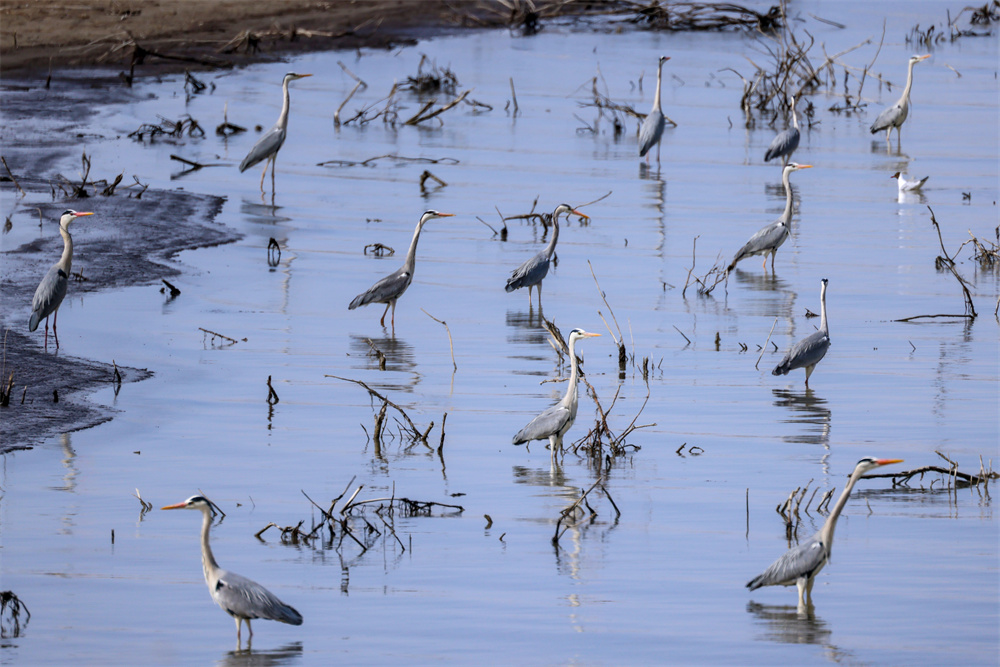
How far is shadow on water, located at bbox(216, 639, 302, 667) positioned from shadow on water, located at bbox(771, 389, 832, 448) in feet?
13.0

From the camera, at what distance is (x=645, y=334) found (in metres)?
10.9

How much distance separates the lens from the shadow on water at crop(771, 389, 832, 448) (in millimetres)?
8359

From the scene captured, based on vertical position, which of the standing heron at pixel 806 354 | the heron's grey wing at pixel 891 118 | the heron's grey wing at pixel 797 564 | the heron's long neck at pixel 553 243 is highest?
the heron's grey wing at pixel 891 118

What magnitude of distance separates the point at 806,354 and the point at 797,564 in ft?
12.6

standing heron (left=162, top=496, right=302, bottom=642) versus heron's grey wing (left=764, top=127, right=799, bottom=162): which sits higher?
heron's grey wing (left=764, top=127, right=799, bottom=162)

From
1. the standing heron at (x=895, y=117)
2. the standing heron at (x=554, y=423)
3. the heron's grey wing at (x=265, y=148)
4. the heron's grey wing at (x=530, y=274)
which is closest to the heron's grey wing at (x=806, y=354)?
the standing heron at (x=554, y=423)

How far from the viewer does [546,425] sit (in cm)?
775

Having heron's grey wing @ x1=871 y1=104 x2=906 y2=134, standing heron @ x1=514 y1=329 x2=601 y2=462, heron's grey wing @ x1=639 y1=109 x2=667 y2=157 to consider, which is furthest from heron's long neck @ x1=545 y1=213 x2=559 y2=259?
heron's grey wing @ x1=871 y1=104 x2=906 y2=134

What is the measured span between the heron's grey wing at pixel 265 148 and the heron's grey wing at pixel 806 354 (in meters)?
9.17

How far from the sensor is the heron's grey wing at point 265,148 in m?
16.8

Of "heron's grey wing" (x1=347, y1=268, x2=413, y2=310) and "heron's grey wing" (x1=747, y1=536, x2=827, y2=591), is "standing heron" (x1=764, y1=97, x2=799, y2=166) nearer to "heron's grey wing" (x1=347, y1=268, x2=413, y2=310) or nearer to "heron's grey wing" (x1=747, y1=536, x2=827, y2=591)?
"heron's grey wing" (x1=347, y1=268, x2=413, y2=310)

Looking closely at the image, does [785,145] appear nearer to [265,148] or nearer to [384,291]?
[265,148]

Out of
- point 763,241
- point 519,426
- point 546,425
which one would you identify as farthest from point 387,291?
point 763,241

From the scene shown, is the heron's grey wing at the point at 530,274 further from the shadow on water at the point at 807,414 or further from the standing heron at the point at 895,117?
the standing heron at the point at 895,117
